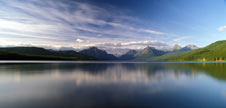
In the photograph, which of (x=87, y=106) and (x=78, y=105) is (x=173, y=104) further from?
(x=78, y=105)

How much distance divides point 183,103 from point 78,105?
35.4 ft

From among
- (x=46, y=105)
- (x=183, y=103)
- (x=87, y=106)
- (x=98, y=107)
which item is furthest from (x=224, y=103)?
(x=46, y=105)

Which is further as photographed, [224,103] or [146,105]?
[224,103]

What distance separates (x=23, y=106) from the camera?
11469 mm

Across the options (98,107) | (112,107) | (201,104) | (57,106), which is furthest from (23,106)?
(201,104)

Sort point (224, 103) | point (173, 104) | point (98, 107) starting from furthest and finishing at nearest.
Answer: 1. point (224, 103)
2. point (173, 104)
3. point (98, 107)

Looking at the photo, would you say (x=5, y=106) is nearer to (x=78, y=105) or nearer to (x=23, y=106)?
(x=23, y=106)

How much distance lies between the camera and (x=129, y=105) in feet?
38.4

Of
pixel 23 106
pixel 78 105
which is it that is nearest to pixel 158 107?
pixel 78 105

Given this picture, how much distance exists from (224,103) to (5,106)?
22468mm

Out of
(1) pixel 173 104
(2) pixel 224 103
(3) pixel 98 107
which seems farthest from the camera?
(2) pixel 224 103

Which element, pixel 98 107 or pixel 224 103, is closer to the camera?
pixel 98 107

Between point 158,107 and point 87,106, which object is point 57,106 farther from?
point 158,107

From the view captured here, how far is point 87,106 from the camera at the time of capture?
37.2 feet
